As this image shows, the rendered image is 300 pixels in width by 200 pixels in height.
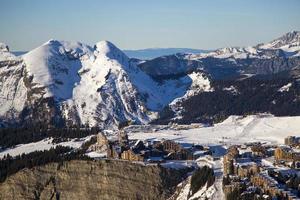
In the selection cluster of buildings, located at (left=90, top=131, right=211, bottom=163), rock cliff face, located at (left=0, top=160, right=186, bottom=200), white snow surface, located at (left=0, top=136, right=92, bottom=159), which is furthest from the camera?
white snow surface, located at (left=0, top=136, right=92, bottom=159)

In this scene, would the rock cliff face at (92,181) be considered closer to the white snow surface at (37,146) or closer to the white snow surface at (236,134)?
the white snow surface at (37,146)

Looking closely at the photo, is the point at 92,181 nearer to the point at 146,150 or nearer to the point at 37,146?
the point at 146,150

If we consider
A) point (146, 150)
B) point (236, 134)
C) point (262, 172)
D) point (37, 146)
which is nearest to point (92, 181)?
point (146, 150)

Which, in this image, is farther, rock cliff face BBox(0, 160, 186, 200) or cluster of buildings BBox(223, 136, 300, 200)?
rock cliff face BBox(0, 160, 186, 200)

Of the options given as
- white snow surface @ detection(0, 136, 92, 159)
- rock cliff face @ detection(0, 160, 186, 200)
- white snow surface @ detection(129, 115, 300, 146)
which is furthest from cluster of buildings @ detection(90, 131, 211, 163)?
white snow surface @ detection(0, 136, 92, 159)

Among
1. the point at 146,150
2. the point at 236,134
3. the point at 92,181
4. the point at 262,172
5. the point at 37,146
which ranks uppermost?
the point at 146,150

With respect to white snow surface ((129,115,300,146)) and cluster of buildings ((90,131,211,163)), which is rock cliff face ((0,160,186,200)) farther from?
white snow surface ((129,115,300,146))

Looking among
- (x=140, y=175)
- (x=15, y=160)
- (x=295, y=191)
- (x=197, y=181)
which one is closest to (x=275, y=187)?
Answer: (x=295, y=191)
